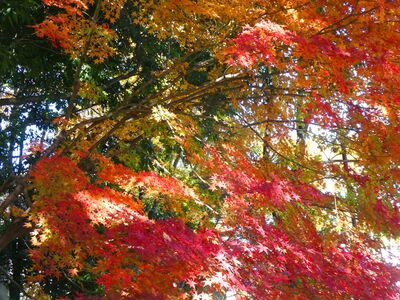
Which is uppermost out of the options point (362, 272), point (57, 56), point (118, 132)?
point (57, 56)

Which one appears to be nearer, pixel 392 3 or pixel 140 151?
pixel 392 3

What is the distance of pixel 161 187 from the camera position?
4340 mm

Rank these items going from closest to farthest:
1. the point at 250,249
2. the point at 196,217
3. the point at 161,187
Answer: the point at 250,249, the point at 161,187, the point at 196,217

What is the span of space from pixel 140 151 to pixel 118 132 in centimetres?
86

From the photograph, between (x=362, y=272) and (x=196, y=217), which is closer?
(x=362, y=272)

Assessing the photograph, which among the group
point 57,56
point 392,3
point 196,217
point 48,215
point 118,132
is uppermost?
point 57,56

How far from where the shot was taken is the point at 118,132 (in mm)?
6172

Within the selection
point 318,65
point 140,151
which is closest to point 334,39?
point 318,65

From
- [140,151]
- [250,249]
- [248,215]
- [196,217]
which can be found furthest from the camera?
[140,151]

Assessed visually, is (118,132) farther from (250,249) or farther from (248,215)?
(250,249)

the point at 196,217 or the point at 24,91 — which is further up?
the point at 24,91

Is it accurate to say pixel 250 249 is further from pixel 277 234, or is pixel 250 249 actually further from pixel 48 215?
pixel 48 215

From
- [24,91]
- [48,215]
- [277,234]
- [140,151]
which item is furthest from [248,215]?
[24,91]

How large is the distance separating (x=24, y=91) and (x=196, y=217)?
391cm
